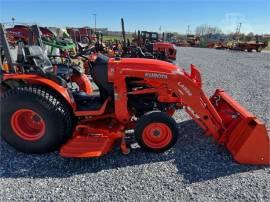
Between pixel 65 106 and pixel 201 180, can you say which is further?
pixel 65 106

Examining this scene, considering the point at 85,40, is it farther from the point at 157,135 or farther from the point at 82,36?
the point at 157,135

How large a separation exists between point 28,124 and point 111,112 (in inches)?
47.3

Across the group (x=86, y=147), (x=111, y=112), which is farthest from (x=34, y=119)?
(x=111, y=112)

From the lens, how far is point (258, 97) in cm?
737

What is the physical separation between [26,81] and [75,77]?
1205mm

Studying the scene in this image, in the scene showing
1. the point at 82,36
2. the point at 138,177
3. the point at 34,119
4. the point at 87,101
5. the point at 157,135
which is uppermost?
the point at 82,36

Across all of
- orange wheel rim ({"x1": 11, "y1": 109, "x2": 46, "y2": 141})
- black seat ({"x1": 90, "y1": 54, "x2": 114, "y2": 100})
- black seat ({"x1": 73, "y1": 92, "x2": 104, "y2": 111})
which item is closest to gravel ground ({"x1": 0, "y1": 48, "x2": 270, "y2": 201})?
orange wheel rim ({"x1": 11, "y1": 109, "x2": 46, "y2": 141})

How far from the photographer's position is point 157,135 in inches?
150

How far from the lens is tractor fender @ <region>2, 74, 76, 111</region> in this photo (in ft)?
12.5

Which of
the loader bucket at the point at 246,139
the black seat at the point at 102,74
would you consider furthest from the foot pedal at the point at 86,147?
the loader bucket at the point at 246,139

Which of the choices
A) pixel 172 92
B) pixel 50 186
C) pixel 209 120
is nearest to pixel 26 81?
pixel 50 186

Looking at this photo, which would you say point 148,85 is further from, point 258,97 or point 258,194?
point 258,97

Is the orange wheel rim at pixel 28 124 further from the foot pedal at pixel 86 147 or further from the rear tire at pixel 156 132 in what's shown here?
the rear tire at pixel 156 132

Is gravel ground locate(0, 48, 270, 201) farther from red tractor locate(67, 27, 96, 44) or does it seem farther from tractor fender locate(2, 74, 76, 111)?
red tractor locate(67, 27, 96, 44)
